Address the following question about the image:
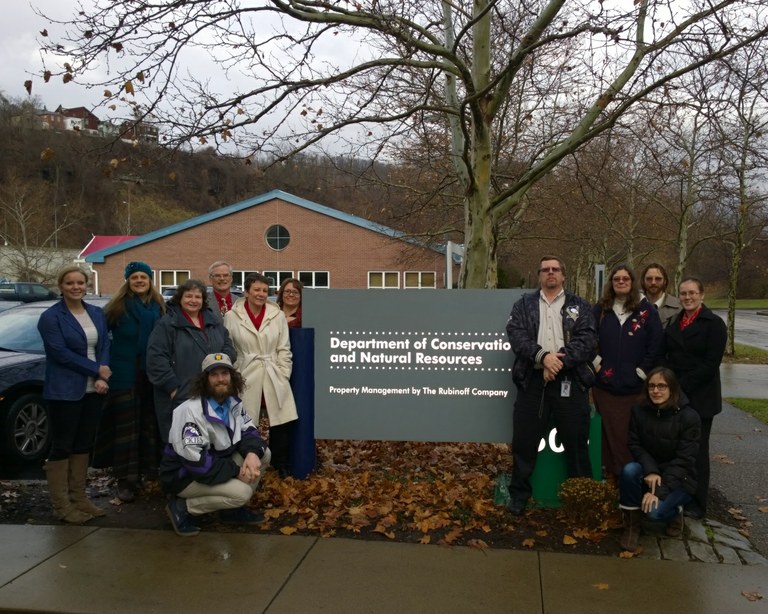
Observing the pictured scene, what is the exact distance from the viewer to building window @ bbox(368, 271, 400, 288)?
143ft

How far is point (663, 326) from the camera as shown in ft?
18.0

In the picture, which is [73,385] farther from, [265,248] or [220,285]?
[265,248]

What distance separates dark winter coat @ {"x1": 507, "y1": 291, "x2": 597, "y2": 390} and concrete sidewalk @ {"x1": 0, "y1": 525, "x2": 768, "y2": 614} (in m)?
1.26

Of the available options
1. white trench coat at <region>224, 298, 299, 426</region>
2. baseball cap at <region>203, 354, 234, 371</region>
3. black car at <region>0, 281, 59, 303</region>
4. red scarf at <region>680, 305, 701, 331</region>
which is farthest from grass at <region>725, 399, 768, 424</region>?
black car at <region>0, 281, 59, 303</region>

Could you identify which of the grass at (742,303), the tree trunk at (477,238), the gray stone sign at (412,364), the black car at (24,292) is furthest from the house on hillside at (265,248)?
the gray stone sign at (412,364)

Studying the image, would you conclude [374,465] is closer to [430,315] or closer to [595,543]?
[430,315]

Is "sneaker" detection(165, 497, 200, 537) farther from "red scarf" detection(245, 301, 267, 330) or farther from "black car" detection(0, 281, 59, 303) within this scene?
"black car" detection(0, 281, 59, 303)

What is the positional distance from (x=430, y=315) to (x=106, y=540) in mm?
2892

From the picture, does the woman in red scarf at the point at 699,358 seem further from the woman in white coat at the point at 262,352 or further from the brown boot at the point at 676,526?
the woman in white coat at the point at 262,352

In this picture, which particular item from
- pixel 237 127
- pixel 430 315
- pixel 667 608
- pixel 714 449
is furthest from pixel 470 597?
pixel 237 127

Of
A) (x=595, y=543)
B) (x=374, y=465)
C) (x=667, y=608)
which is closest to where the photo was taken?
(x=667, y=608)

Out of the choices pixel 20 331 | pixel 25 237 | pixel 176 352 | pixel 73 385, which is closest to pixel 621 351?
pixel 176 352

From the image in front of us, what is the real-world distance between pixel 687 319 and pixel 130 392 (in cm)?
436

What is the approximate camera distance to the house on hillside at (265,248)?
4378 cm
